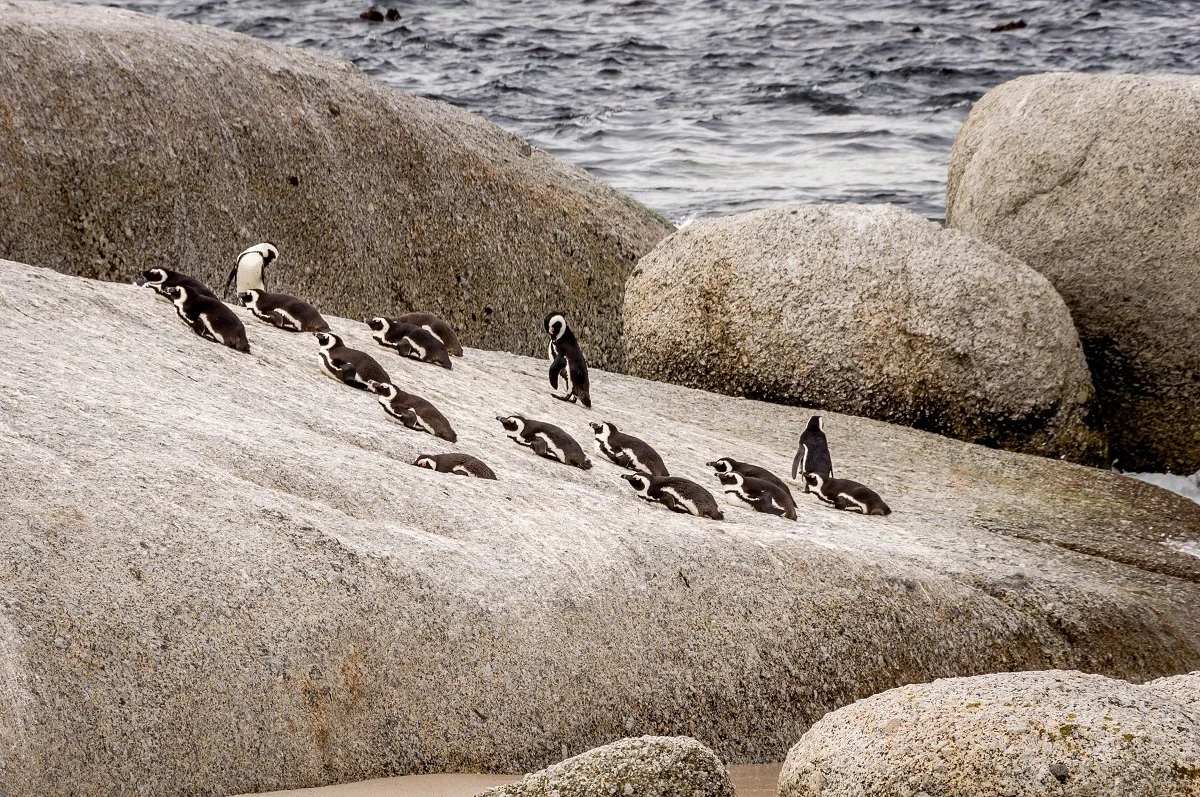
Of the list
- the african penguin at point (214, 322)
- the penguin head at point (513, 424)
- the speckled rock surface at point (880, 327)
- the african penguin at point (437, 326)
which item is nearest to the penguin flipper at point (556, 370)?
the african penguin at point (437, 326)

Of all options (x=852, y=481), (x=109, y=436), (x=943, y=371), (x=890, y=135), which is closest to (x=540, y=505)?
(x=109, y=436)

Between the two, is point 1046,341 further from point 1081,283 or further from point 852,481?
point 852,481

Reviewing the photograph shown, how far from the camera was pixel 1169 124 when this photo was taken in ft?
36.5

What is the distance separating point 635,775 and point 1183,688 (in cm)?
204

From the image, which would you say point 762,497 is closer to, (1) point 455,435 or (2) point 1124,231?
(1) point 455,435

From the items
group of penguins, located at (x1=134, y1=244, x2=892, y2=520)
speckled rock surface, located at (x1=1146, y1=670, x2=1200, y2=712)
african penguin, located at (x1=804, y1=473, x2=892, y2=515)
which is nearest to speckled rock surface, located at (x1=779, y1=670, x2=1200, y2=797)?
speckled rock surface, located at (x1=1146, y1=670, x2=1200, y2=712)

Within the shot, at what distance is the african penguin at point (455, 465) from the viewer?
6641 mm

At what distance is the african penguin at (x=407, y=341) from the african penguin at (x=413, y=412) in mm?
1288

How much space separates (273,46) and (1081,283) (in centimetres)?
693

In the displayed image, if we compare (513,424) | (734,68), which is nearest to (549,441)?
(513,424)

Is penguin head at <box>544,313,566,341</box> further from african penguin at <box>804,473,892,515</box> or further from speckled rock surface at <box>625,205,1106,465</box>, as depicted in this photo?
african penguin at <box>804,473,892,515</box>

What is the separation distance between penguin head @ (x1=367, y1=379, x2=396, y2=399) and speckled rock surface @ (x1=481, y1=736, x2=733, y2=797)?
362cm

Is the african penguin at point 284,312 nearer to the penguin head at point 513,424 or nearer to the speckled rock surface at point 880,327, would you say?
the penguin head at point 513,424

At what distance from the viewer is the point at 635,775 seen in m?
4.23
